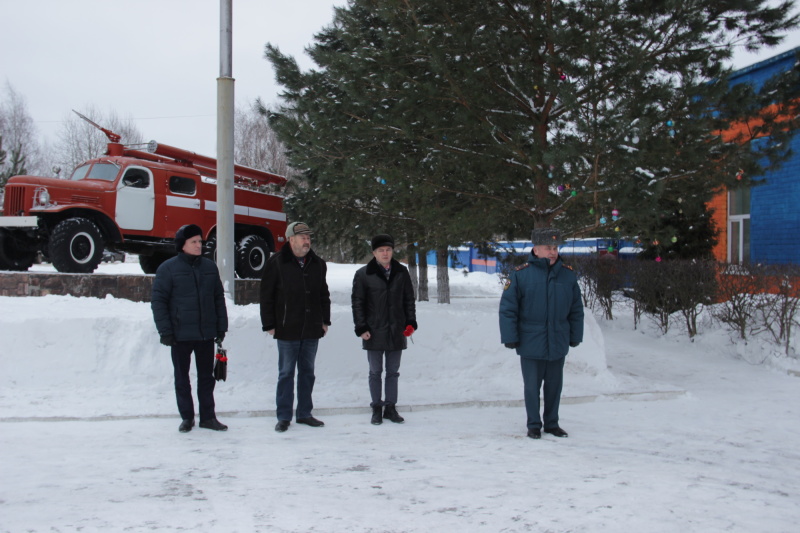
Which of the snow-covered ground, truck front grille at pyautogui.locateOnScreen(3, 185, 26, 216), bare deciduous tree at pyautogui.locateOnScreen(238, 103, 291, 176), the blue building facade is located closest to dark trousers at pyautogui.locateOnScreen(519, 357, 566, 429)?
the snow-covered ground

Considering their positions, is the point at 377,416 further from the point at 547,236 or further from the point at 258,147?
the point at 258,147

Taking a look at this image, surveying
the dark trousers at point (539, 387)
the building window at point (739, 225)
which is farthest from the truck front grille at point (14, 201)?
the building window at point (739, 225)

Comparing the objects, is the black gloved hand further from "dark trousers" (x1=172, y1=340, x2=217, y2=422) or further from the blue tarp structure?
the blue tarp structure

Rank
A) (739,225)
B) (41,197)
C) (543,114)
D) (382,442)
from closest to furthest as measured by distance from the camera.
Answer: (382,442), (543,114), (41,197), (739,225)

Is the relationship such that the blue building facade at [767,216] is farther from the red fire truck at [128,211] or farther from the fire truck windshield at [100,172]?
the fire truck windshield at [100,172]

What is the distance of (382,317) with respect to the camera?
6152 millimetres

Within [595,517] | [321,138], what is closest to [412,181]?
[321,138]

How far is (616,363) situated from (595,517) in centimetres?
671

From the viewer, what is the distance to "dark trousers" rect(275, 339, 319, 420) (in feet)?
19.2

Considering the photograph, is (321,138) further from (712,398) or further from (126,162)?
(712,398)

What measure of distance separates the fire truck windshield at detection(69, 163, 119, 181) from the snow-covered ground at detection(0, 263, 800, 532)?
3.56 m

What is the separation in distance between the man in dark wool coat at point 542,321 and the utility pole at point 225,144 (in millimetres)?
4197

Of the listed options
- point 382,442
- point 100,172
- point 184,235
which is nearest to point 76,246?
point 100,172

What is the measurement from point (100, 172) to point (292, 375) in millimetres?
7406
